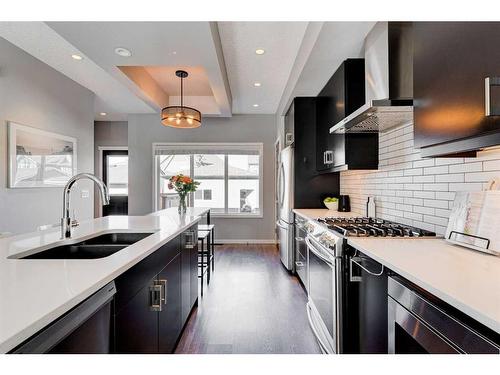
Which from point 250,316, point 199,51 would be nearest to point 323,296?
point 250,316

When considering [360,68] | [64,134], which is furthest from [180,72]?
[360,68]

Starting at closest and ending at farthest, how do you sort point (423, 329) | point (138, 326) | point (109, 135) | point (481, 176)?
point (423, 329) < point (138, 326) < point (481, 176) < point (109, 135)

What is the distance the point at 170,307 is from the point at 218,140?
4335mm

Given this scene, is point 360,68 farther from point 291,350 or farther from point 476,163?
point 291,350

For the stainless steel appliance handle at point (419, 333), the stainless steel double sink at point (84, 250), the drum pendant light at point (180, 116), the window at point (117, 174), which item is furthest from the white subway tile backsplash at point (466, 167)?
the window at point (117, 174)

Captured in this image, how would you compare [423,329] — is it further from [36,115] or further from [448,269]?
[36,115]

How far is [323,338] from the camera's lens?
6.25ft

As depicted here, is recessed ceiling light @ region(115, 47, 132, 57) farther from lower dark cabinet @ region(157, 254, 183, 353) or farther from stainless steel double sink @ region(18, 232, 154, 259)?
lower dark cabinet @ region(157, 254, 183, 353)

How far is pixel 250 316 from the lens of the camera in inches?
97.7

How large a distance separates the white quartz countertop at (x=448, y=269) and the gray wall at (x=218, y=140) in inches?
164

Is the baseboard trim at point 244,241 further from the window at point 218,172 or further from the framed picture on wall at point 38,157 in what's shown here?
the framed picture on wall at point 38,157

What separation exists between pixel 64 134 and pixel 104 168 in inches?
108

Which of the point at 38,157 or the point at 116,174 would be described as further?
the point at 116,174

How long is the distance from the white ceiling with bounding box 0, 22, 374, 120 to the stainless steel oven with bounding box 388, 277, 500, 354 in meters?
1.74
